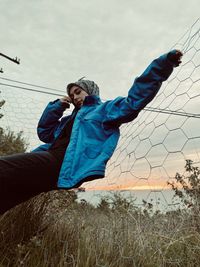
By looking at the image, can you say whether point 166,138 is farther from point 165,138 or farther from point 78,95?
point 78,95

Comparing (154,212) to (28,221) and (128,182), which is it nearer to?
(128,182)

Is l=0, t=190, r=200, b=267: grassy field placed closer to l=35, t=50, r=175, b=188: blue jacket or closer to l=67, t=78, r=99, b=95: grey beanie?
l=35, t=50, r=175, b=188: blue jacket

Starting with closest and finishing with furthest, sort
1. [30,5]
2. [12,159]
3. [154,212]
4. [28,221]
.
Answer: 1. [12,159]
2. [28,221]
3. [154,212]
4. [30,5]

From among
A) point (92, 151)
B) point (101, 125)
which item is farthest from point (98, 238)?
point (101, 125)

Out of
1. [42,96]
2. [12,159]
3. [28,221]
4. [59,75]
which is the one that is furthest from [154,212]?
[59,75]

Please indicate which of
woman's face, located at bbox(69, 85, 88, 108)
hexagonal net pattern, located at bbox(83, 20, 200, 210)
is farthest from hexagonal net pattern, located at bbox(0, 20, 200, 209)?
woman's face, located at bbox(69, 85, 88, 108)

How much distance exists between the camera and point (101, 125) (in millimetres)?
2381

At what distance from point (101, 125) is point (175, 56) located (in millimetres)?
590

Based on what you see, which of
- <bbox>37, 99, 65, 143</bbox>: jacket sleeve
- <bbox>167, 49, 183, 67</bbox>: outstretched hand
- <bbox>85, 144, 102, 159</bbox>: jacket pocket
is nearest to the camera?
<bbox>167, 49, 183, 67</bbox>: outstretched hand

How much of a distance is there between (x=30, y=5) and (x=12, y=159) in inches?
181

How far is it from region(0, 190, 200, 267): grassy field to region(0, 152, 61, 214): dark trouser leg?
0.24m

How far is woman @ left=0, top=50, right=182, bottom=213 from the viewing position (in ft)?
6.68

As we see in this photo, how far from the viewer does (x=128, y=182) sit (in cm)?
304

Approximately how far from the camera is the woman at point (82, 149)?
2035 millimetres
